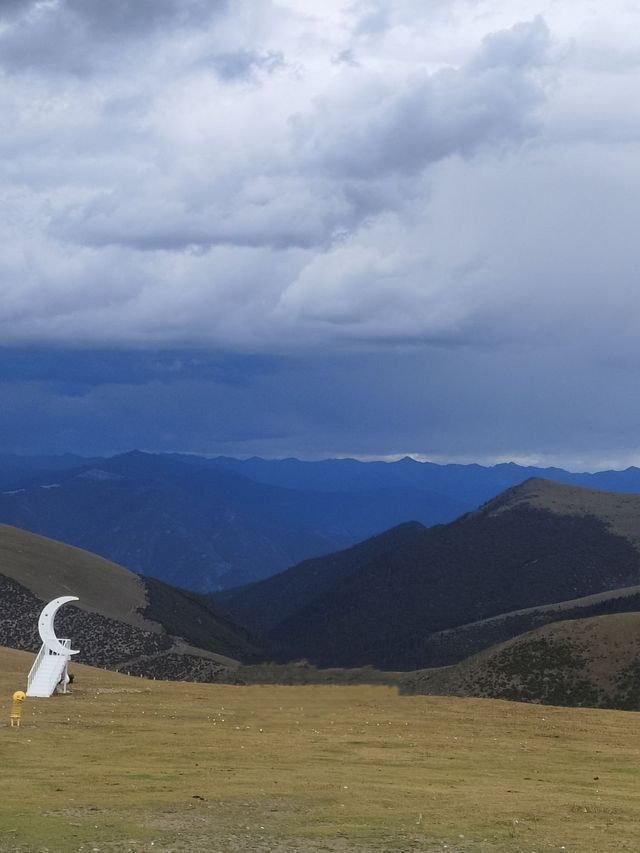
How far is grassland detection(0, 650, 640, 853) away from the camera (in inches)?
1068

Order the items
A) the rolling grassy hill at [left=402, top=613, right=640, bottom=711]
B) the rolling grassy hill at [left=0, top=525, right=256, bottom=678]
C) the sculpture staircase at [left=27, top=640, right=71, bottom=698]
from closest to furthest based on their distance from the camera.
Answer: the sculpture staircase at [left=27, top=640, right=71, bottom=698]
the rolling grassy hill at [left=402, top=613, right=640, bottom=711]
the rolling grassy hill at [left=0, top=525, right=256, bottom=678]

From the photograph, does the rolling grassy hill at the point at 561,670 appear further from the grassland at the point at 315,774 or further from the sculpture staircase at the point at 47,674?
the sculpture staircase at the point at 47,674

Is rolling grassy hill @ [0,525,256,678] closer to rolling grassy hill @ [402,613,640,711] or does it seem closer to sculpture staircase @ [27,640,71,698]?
rolling grassy hill @ [402,613,640,711]

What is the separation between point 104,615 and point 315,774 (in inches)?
5131

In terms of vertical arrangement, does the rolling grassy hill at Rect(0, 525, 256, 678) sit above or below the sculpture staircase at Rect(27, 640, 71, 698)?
below

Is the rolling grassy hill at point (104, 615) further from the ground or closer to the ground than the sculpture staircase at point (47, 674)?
closer to the ground

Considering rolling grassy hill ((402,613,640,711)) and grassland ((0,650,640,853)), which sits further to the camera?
rolling grassy hill ((402,613,640,711))

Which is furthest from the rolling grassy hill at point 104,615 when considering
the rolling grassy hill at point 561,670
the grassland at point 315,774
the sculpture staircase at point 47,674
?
the grassland at point 315,774

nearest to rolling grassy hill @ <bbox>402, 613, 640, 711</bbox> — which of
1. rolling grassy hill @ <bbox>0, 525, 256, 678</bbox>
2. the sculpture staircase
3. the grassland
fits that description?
the grassland

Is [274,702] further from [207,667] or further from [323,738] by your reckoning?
[207,667]

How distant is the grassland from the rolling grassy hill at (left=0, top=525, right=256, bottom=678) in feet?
254

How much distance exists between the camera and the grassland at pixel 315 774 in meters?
27.1

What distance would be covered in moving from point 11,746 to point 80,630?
377ft

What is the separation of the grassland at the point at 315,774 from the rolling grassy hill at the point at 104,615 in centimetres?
7742
